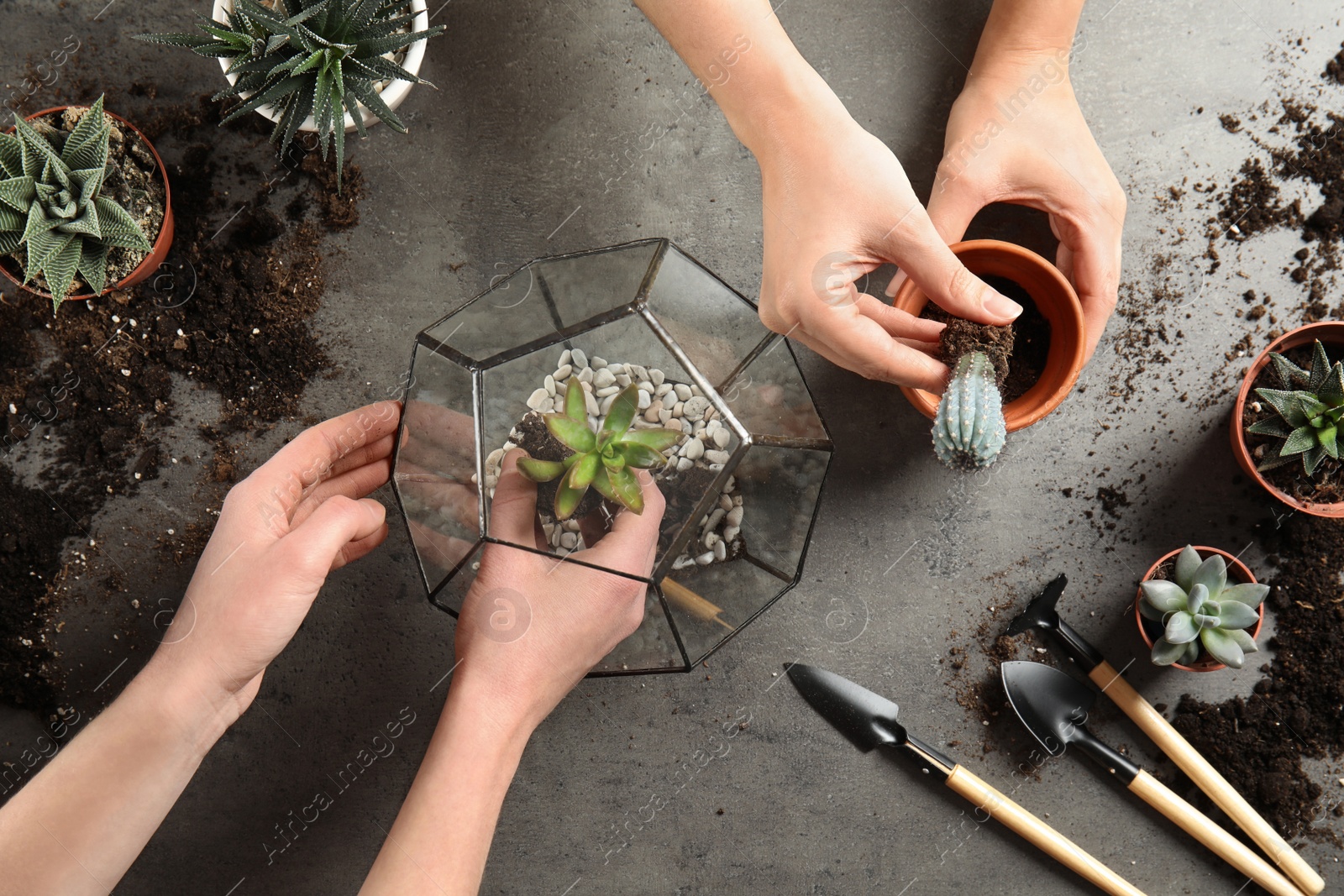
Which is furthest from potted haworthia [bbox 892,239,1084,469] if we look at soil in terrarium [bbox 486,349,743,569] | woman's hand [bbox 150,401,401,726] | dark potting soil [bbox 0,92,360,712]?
dark potting soil [bbox 0,92,360,712]

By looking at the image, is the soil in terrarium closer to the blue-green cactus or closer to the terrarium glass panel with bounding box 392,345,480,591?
the terrarium glass panel with bounding box 392,345,480,591

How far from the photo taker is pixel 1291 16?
1473 millimetres

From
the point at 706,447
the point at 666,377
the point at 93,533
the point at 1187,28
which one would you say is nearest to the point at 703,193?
the point at 666,377

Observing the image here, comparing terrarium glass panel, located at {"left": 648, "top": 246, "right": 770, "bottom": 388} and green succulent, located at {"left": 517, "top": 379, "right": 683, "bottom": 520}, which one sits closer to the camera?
green succulent, located at {"left": 517, "top": 379, "right": 683, "bottom": 520}

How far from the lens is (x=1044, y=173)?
1305 millimetres

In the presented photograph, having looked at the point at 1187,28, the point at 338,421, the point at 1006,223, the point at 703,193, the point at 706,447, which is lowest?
the point at 338,421

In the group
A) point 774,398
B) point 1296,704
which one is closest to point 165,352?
point 774,398

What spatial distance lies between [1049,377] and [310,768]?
151 cm

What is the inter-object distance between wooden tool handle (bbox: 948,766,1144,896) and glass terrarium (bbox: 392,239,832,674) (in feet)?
1.62

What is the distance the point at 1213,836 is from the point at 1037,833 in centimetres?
31

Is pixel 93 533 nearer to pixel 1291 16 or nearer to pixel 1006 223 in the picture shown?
pixel 1006 223

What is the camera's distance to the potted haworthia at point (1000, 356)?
115 centimetres

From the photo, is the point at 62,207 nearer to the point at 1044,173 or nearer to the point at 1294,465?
the point at 1044,173

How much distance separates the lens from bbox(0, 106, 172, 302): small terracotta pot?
1.37 metres
